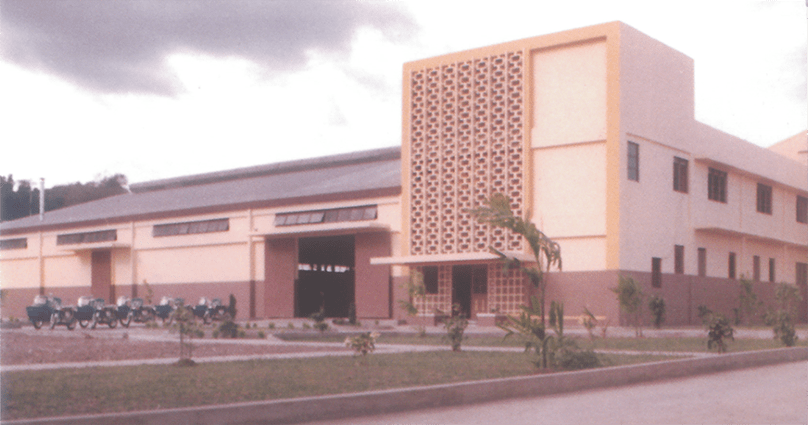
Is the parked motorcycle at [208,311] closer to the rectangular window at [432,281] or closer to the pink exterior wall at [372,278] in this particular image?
the pink exterior wall at [372,278]

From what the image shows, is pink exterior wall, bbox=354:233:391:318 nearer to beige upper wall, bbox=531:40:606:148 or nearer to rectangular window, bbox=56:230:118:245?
beige upper wall, bbox=531:40:606:148

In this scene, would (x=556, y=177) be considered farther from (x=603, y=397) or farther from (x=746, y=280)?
(x=603, y=397)

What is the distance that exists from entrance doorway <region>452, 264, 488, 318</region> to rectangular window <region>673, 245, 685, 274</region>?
309 inches

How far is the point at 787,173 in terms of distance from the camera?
45938 millimetres

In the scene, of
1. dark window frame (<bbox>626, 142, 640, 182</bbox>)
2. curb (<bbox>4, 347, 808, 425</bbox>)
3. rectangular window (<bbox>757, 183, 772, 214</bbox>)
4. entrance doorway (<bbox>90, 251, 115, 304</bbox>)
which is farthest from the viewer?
entrance doorway (<bbox>90, 251, 115, 304</bbox>)

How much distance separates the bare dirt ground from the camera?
15.9 meters

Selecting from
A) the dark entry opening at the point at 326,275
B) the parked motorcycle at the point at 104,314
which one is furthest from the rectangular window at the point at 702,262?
the parked motorcycle at the point at 104,314

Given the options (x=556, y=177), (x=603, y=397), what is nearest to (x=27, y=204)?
(x=556, y=177)

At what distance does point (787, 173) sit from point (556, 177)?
19.9m

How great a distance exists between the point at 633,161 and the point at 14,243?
39608 millimetres

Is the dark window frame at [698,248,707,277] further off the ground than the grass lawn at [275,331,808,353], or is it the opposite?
the dark window frame at [698,248,707,277]

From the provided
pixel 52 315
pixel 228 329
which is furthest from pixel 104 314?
pixel 228 329

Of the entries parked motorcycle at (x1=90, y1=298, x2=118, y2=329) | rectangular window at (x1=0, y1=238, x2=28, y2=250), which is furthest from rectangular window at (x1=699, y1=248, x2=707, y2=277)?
rectangular window at (x1=0, y1=238, x2=28, y2=250)

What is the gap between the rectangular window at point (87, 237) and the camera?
4812 cm
